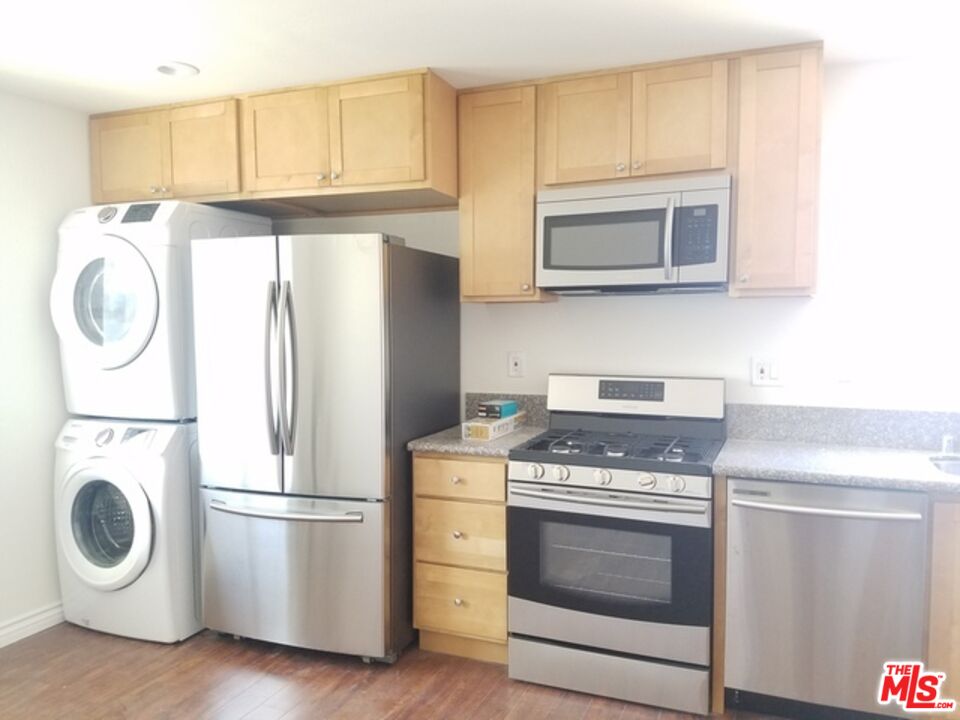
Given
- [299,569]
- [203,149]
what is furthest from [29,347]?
[299,569]

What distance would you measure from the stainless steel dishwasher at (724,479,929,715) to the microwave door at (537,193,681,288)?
2.77 ft

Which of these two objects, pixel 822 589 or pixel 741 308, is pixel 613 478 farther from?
pixel 741 308

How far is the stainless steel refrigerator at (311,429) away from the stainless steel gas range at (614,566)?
511 millimetres

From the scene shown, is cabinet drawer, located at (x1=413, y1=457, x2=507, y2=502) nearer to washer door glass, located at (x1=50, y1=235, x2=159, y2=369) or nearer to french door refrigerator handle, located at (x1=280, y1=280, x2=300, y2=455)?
french door refrigerator handle, located at (x1=280, y1=280, x2=300, y2=455)

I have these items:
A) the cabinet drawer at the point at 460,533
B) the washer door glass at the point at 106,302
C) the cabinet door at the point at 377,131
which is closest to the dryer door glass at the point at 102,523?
the washer door glass at the point at 106,302

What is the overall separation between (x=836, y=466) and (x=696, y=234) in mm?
922

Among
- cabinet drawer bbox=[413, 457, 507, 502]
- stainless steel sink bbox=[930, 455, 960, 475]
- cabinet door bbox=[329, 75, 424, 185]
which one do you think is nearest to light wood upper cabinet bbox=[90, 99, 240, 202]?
cabinet door bbox=[329, 75, 424, 185]

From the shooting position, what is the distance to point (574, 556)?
2.52 m

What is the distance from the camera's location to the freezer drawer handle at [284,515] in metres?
2.68

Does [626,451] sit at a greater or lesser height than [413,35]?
lesser

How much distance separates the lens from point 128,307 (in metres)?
2.94

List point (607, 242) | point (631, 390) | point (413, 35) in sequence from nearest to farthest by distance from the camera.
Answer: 1. point (413, 35)
2. point (607, 242)
3. point (631, 390)
